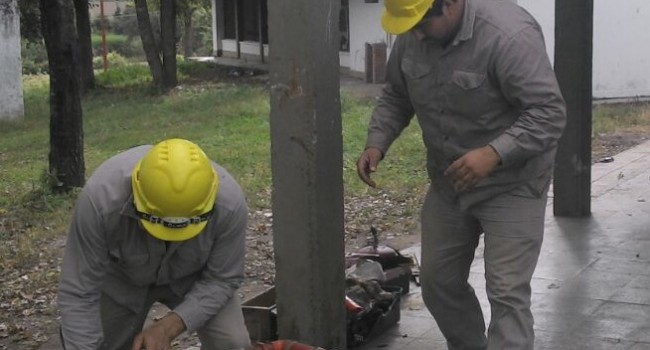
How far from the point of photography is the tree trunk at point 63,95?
9992 millimetres

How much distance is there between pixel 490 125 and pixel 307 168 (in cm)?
87

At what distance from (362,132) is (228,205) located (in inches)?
404

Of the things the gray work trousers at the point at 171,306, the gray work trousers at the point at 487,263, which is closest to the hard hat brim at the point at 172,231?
the gray work trousers at the point at 171,306

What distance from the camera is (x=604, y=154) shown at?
11883mm

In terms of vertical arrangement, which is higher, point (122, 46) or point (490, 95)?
point (490, 95)

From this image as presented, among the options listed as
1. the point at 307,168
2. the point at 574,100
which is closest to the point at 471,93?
the point at 307,168

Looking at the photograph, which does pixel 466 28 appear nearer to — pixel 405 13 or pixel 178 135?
pixel 405 13

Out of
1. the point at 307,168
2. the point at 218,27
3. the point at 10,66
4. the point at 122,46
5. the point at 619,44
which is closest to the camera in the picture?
the point at 307,168

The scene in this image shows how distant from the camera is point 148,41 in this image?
2216 centimetres

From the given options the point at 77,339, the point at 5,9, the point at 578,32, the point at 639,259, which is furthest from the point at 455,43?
the point at 5,9

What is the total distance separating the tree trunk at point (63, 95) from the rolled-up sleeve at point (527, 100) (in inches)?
268

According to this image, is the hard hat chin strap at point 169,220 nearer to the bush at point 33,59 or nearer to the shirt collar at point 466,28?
the shirt collar at point 466,28

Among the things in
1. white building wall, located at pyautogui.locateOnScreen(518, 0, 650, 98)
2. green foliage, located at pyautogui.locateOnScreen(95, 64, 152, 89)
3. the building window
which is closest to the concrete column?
the building window

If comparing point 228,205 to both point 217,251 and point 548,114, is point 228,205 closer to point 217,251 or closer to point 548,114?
point 217,251
